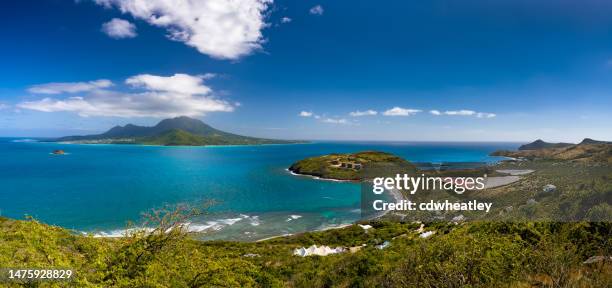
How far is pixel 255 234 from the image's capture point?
4966 centimetres

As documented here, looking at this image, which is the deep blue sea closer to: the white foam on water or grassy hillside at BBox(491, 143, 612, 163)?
the white foam on water

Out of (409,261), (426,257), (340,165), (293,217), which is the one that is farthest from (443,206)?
(340,165)

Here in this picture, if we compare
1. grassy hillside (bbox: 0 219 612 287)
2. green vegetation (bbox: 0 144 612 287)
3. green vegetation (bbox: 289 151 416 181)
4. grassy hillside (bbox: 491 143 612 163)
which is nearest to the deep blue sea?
green vegetation (bbox: 289 151 416 181)

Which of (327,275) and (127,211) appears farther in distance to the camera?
(127,211)

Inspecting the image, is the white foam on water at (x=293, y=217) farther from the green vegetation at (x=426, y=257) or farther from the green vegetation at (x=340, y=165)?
the green vegetation at (x=340, y=165)

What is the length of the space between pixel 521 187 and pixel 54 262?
34190mm

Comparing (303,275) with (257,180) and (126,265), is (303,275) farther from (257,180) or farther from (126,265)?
(257,180)

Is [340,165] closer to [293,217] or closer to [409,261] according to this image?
[293,217]

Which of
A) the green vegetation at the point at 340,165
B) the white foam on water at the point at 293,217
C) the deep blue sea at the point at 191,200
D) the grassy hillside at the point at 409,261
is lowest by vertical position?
the white foam on water at the point at 293,217

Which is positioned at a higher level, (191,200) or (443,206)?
(443,206)

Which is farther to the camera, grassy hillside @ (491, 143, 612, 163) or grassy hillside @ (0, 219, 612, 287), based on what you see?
grassy hillside @ (491, 143, 612, 163)

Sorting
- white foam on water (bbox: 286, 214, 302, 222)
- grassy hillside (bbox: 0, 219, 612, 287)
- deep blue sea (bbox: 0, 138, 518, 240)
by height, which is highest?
grassy hillside (bbox: 0, 219, 612, 287)

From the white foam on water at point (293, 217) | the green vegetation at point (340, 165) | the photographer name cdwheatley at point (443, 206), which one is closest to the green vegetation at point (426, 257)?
the photographer name cdwheatley at point (443, 206)

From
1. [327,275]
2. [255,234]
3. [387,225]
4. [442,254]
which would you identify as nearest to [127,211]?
[255,234]
